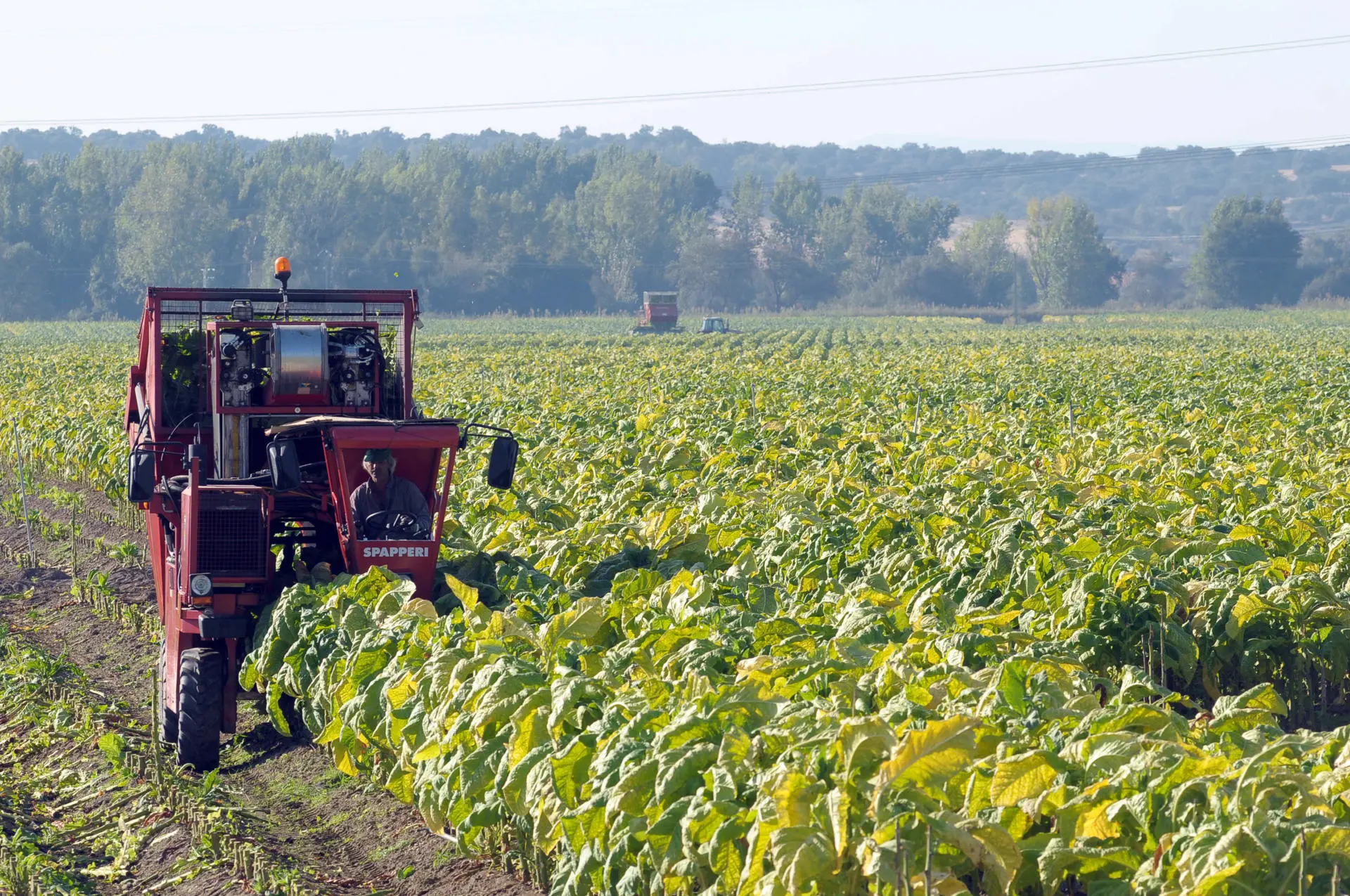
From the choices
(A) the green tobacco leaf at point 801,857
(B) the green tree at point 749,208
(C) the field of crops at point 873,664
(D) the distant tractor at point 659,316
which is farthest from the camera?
(B) the green tree at point 749,208

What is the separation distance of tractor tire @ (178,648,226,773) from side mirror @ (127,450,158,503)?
1.12m

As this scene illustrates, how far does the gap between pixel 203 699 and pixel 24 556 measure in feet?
26.5

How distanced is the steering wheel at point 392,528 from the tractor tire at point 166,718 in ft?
4.92

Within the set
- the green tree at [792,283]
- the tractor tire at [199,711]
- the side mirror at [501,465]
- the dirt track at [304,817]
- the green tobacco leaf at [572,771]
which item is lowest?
the dirt track at [304,817]

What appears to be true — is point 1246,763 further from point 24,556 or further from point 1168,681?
point 24,556

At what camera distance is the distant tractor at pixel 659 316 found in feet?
230

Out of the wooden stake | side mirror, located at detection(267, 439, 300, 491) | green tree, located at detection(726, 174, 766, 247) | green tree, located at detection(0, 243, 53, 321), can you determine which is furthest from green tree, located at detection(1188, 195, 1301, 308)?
the wooden stake

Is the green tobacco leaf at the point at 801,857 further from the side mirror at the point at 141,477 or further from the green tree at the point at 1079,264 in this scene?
the green tree at the point at 1079,264

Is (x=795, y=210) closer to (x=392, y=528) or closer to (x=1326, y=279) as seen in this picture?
(x=1326, y=279)

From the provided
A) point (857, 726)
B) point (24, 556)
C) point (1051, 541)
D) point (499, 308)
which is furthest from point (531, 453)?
→ point (499, 308)

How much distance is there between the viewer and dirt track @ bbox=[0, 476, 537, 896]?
6867mm

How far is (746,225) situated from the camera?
142 meters

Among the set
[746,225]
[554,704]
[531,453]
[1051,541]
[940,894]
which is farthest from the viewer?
[746,225]

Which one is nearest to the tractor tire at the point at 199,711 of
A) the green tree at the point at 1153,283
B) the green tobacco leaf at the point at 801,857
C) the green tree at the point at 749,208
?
the green tobacco leaf at the point at 801,857
